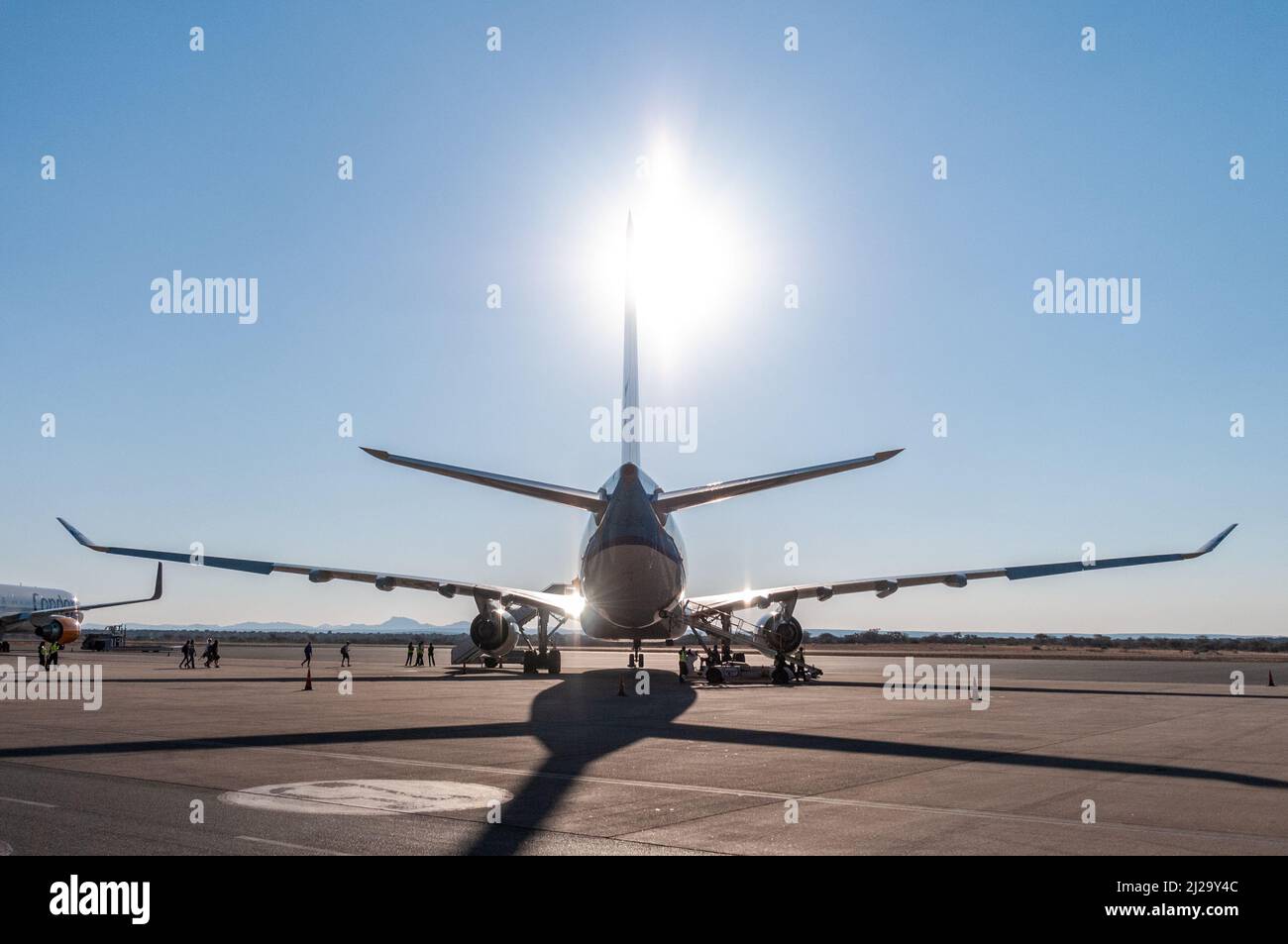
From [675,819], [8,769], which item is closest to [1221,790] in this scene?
[675,819]

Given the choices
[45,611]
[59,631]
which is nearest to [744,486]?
[59,631]

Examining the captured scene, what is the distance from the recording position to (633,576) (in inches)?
1060

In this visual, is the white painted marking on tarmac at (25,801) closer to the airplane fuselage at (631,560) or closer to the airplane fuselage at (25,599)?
the airplane fuselage at (631,560)

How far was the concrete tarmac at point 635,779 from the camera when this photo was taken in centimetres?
909

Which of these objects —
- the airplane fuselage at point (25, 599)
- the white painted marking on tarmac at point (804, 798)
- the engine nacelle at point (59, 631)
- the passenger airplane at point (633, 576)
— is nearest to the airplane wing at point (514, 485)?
the passenger airplane at point (633, 576)

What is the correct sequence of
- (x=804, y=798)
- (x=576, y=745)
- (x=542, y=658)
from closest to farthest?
(x=804, y=798) < (x=576, y=745) < (x=542, y=658)

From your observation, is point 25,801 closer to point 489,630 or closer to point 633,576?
point 633,576

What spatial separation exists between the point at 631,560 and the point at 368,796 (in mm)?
15478

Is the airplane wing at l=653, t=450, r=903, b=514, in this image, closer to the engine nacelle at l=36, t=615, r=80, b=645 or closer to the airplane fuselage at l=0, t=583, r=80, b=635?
the engine nacelle at l=36, t=615, r=80, b=645

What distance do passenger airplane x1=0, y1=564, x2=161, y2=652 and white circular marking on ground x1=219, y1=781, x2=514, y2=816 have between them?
45.5 meters
